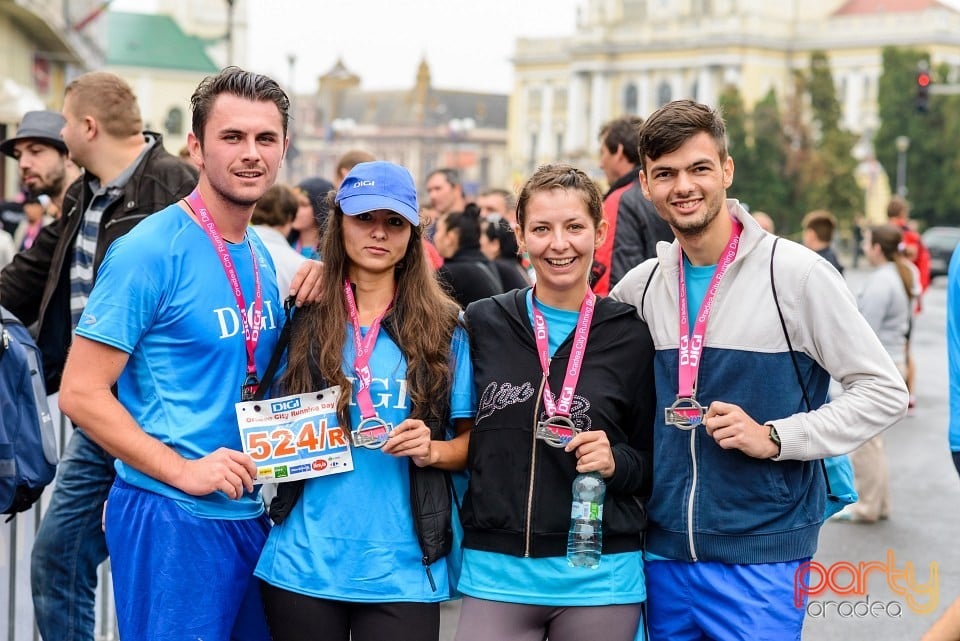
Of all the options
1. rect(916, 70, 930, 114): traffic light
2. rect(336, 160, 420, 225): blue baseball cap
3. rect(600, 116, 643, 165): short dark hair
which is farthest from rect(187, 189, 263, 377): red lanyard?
rect(916, 70, 930, 114): traffic light

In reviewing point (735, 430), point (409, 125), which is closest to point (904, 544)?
point (735, 430)

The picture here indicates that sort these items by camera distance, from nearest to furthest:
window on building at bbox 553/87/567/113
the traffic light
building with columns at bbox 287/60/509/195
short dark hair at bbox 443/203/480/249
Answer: short dark hair at bbox 443/203/480/249 < the traffic light < window on building at bbox 553/87/567/113 < building with columns at bbox 287/60/509/195

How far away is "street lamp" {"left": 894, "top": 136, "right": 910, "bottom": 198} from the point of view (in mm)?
68562

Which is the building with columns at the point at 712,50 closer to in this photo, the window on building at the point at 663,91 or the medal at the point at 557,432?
the window on building at the point at 663,91

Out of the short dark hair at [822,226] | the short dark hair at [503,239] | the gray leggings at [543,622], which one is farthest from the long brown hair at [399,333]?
the short dark hair at [822,226]

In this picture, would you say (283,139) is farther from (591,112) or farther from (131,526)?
(591,112)

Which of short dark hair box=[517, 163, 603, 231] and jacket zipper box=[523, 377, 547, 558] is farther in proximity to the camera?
short dark hair box=[517, 163, 603, 231]

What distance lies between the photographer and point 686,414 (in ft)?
11.9

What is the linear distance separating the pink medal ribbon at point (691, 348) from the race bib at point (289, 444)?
0.91 m

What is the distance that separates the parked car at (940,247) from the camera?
41.4 metres

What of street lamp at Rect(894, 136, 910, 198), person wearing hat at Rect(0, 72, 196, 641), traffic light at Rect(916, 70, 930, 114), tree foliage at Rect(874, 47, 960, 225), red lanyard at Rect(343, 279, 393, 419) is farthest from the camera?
street lamp at Rect(894, 136, 910, 198)

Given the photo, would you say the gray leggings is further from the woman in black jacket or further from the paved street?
the paved street

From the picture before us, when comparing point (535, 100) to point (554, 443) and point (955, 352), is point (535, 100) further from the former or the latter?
point (554, 443)

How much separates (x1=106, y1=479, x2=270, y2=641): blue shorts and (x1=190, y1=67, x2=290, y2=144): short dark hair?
1067 mm
